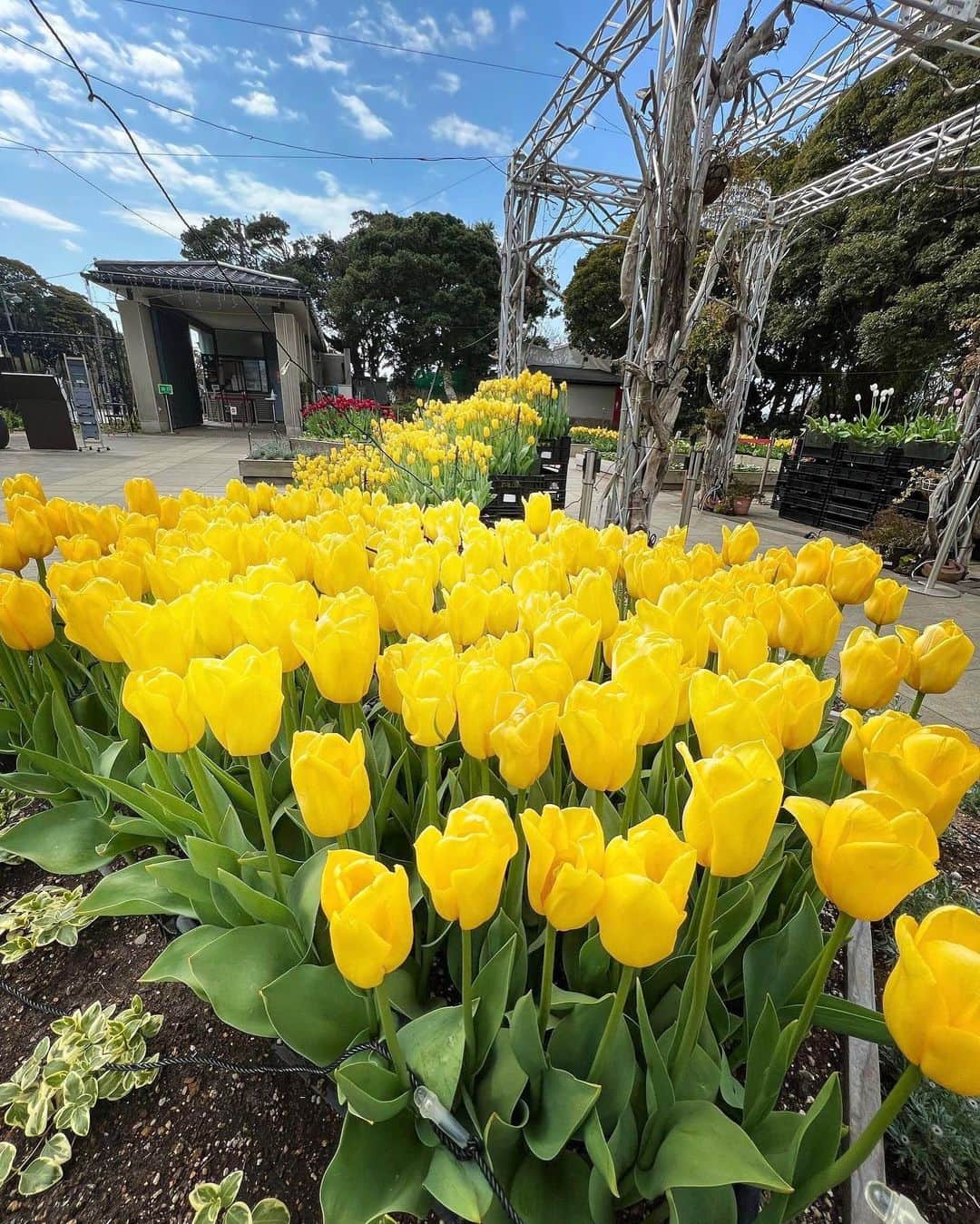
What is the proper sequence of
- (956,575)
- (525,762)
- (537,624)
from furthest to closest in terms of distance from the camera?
(956,575) < (537,624) < (525,762)

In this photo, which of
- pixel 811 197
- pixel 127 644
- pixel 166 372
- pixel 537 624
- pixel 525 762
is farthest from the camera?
pixel 166 372

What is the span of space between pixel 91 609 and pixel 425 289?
1173 inches

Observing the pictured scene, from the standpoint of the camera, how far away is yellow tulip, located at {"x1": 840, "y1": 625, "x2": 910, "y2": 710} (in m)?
0.88

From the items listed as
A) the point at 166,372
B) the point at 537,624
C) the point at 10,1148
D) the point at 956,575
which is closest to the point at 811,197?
the point at 956,575

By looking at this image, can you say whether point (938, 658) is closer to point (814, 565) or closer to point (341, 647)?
point (814, 565)

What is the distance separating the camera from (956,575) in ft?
17.9

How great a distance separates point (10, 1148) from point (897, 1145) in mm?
1420

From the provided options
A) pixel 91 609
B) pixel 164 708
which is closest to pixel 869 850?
pixel 164 708

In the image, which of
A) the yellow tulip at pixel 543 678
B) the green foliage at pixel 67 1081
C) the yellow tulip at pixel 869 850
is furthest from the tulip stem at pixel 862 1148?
the green foliage at pixel 67 1081

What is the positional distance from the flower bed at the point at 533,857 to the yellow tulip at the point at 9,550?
33 cm

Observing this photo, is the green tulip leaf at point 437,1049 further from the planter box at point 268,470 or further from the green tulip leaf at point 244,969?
the planter box at point 268,470

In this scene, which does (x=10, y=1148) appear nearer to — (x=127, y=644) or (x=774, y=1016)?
(x=127, y=644)

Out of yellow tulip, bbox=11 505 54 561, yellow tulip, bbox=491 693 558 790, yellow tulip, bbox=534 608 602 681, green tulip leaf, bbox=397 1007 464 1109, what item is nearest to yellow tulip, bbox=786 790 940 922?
yellow tulip, bbox=491 693 558 790

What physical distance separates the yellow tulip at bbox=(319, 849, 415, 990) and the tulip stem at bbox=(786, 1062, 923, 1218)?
412 millimetres
